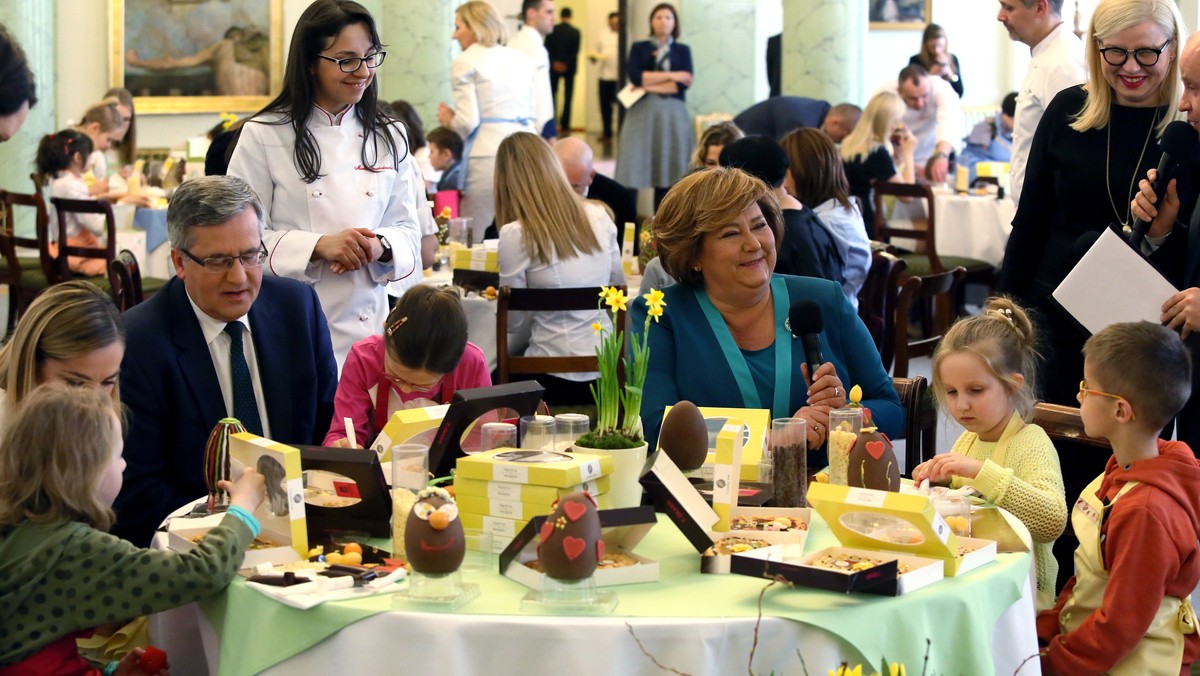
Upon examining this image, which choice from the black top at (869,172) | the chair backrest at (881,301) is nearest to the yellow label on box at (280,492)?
the chair backrest at (881,301)

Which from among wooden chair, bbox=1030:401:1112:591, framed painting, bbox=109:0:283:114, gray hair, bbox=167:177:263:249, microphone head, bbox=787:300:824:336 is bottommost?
wooden chair, bbox=1030:401:1112:591

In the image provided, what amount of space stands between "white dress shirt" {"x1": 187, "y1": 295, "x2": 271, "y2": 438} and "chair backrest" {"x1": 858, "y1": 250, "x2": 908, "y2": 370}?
3.42m

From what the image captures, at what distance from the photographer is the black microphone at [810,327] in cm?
286

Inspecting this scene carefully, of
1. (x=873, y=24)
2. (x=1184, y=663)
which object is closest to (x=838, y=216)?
(x=1184, y=663)

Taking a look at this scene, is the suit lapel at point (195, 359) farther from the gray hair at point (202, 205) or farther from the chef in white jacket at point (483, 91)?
the chef in white jacket at point (483, 91)

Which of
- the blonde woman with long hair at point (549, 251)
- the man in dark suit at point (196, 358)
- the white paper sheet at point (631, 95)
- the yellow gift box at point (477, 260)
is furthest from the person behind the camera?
the white paper sheet at point (631, 95)

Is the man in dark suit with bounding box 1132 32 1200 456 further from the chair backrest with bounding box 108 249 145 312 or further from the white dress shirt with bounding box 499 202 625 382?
the chair backrest with bounding box 108 249 145 312

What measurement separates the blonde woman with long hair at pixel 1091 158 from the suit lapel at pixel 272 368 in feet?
6.45

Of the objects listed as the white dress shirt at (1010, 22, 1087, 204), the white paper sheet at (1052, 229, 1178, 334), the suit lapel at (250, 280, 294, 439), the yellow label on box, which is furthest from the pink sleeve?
the white dress shirt at (1010, 22, 1087, 204)

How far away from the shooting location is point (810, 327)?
2879mm

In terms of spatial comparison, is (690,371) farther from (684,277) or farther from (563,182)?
(563,182)

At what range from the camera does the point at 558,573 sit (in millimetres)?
1973

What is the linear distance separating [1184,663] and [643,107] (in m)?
9.81

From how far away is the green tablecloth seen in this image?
2.01m
